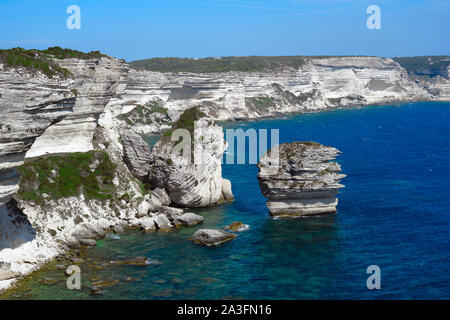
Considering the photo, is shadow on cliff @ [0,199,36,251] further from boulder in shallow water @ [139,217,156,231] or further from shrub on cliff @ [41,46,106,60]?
shrub on cliff @ [41,46,106,60]

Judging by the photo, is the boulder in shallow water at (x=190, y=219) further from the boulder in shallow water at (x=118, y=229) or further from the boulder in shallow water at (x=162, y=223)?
the boulder in shallow water at (x=118, y=229)

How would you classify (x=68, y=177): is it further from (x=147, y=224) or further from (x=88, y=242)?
(x=147, y=224)

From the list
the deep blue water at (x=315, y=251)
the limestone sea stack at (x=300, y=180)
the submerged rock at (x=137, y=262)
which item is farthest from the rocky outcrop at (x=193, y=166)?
the submerged rock at (x=137, y=262)

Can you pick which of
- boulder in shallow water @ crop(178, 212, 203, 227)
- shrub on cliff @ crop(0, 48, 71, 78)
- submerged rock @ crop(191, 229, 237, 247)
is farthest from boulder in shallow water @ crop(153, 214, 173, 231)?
shrub on cliff @ crop(0, 48, 71, 78)

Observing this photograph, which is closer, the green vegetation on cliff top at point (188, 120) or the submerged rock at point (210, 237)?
the submerged rock at point (210, 237)

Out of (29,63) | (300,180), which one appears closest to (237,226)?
(300,180)

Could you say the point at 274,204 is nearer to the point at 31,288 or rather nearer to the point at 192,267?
the point at 192,267
